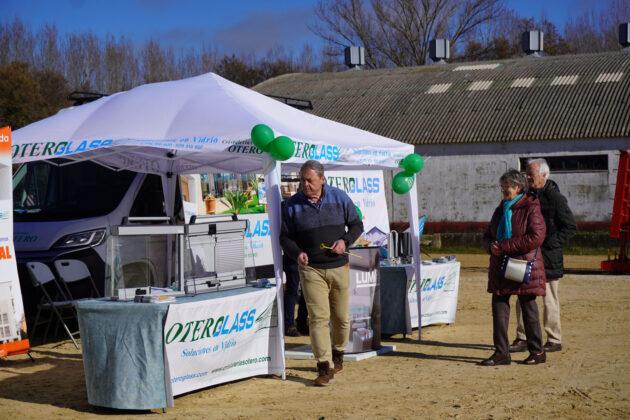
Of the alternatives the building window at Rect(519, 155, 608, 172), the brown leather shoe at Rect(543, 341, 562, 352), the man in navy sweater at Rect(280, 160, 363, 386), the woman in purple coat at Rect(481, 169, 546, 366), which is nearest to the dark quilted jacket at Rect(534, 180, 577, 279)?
the woman in purple coat at Rect(481, 169, 546, 366)

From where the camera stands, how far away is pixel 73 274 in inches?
400

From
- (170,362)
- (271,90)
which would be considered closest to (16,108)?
(271,90)

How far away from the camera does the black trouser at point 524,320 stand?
807 cm

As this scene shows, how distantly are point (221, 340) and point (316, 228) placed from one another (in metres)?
1.29

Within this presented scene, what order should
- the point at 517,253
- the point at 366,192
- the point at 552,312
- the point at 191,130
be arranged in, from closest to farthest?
the point at 517,253 < the point at 191,130 < the point at 552,312 < the point at 366,192

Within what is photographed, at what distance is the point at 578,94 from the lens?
27.0 metres

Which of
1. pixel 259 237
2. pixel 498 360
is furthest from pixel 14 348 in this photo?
pixel 498 360

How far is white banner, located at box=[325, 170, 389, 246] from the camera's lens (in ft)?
44.5

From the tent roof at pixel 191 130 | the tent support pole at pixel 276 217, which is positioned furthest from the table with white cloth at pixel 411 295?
the tent support pole at pixel 276 217

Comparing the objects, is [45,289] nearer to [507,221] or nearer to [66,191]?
[66,191]

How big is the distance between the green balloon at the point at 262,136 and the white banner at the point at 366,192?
5.48m

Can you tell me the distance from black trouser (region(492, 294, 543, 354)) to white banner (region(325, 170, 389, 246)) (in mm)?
5239

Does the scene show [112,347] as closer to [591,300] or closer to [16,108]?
[591,300]

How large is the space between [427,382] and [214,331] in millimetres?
1982
